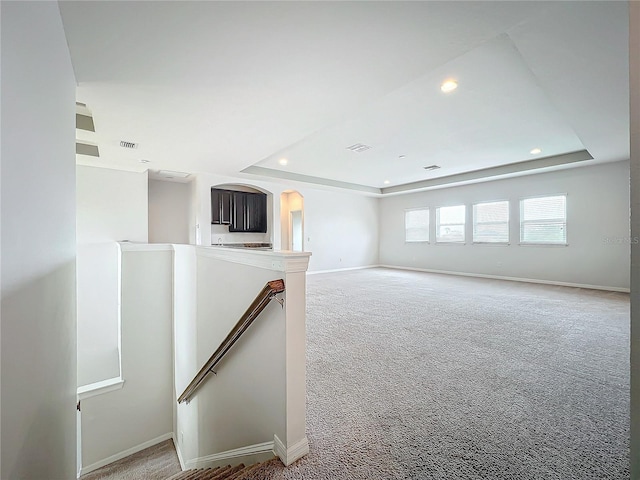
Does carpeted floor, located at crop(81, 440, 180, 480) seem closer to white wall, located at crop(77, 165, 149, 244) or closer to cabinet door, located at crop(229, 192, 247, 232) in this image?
white wall, located at crop(77, 165, 149, 244)

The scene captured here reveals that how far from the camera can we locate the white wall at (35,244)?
922 mm

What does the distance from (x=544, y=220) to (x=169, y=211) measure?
890 centimetres

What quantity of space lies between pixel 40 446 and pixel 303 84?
2837mm

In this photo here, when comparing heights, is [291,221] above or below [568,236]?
above

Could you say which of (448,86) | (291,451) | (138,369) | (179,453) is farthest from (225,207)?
(291,451)

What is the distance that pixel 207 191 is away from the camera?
6367 mm

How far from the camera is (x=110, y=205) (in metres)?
5.39

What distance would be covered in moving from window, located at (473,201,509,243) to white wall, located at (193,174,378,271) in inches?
131

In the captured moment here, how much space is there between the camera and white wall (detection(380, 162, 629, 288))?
5.47 meters

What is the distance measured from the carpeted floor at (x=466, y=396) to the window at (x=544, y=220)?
2.76 m

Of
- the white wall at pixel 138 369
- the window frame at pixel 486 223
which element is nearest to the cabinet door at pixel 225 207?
the white wall at pixel 138 369

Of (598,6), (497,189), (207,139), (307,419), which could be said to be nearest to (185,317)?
(207,139)

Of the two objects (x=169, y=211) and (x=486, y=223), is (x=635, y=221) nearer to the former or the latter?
(x=486, y=223)

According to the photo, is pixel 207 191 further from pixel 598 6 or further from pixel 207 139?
pixel 598 6
